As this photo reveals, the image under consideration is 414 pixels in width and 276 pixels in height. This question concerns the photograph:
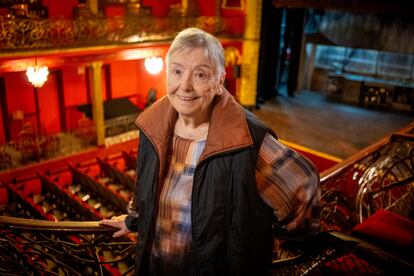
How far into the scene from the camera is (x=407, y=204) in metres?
5.25

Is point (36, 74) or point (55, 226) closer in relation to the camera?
point (55, 226)

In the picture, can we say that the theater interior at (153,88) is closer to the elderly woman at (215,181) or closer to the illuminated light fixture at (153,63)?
the illuminated light fixture at (153,63)

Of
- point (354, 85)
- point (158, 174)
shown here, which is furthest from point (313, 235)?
point (354, 85)

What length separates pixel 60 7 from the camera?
1253 centimetres

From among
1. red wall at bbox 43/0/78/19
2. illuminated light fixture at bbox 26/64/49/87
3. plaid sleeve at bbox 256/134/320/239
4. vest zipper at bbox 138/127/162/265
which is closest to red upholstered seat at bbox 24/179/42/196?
illuminated light fixture at bbox 26/64/49/87

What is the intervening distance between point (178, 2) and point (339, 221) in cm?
1200

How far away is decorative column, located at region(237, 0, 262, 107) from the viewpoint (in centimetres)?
1481

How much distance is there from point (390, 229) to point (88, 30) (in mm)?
10020

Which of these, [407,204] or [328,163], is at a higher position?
[407,204]

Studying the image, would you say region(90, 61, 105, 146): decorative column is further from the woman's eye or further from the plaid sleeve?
the plaid sleeve

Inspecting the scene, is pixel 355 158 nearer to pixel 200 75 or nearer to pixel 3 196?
pixel 200 75

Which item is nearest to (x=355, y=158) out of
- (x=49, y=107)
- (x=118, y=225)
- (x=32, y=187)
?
(x=118, y=225)

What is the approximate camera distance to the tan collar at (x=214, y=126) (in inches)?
76.3

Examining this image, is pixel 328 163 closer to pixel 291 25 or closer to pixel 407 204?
pixel 407 204
